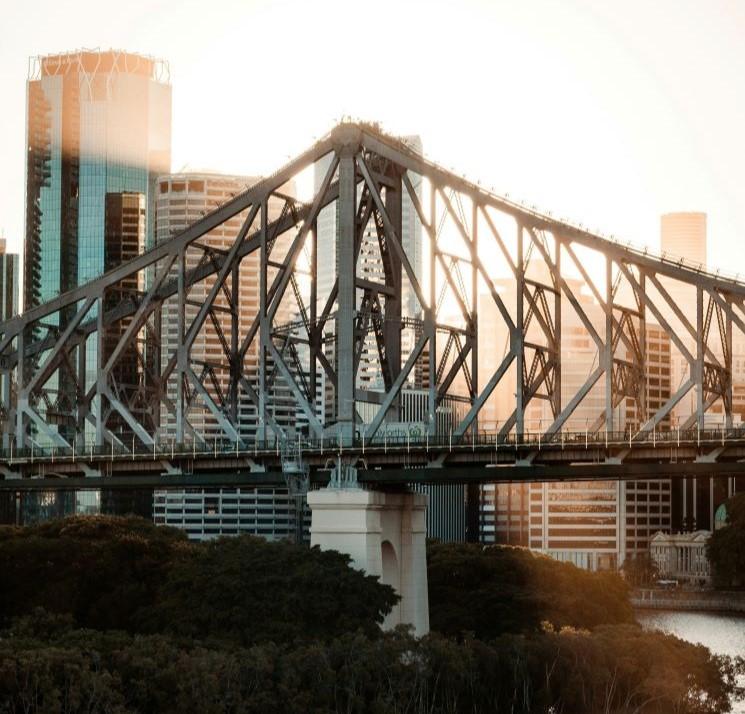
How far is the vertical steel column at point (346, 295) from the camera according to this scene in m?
108

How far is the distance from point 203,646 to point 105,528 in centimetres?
2932

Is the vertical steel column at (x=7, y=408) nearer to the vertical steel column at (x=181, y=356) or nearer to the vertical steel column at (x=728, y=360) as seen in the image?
the vertical steel column at (x=181, y=356)

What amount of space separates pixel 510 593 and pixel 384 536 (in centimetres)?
2192

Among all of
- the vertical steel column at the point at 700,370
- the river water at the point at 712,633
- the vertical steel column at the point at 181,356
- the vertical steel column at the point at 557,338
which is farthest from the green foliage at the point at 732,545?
the vertical steel column at the point at 700,370

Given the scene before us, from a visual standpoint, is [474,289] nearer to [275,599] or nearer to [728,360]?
[728,360]

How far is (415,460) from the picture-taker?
106 m

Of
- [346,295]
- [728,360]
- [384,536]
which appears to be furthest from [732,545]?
[728,360]

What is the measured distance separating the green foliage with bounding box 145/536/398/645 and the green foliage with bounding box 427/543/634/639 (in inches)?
820

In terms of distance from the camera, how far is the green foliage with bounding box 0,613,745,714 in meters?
78.6

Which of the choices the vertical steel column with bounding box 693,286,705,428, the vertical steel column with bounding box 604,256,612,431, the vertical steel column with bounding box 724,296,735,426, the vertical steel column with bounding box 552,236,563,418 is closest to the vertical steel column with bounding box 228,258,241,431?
the vertical steel column with bounding box 552,236,563,418

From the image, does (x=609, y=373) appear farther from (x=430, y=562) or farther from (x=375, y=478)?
(x=430, y=562)

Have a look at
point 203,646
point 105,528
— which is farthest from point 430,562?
point 203,646

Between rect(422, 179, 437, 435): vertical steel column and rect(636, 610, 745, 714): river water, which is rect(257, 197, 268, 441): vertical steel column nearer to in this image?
rect(422, 179, 437, 435): vertical steel column

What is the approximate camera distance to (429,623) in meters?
117
